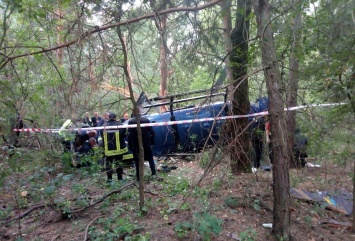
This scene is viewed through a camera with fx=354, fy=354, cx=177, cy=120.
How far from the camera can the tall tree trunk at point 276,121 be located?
4.09 m

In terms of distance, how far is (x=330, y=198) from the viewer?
6039 mm

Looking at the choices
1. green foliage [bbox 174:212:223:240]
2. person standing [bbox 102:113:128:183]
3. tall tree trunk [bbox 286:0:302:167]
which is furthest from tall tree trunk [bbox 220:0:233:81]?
person standing [bbox 102:113:128:183]

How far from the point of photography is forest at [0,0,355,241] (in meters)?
4.27

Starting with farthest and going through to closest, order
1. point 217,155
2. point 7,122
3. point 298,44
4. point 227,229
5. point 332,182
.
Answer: point 332,182 → point 7,122 → point 298,44 → point 227,229 → point 217,155

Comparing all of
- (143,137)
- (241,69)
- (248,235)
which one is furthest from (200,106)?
(143,137)

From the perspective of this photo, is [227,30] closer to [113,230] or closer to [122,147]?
[122,147]

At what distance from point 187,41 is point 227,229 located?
294 cm

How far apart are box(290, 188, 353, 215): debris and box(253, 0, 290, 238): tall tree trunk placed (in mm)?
1711

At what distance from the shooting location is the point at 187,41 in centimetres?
570

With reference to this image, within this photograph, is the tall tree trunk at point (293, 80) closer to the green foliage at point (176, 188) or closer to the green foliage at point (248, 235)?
the green foliage at point (248, 235)

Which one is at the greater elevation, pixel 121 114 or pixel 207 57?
pixel 207 57

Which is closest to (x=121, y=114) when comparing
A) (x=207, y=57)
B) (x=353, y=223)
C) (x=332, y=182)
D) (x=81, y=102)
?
(x=81, y=102)

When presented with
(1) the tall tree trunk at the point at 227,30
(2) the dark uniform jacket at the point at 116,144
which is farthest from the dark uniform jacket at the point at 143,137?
(1) the tall tree trunk at the point at 227,30

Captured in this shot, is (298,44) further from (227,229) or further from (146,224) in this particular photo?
(146,224)
